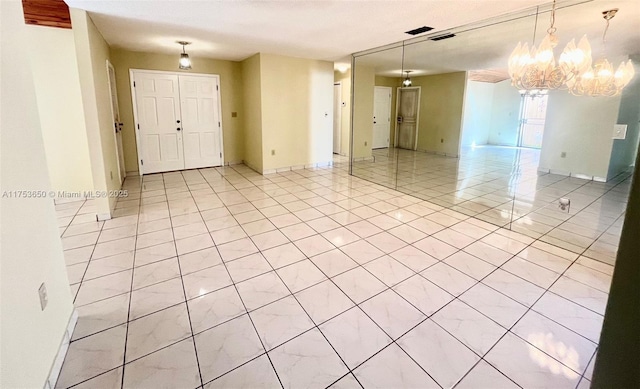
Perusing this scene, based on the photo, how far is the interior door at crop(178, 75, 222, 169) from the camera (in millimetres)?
6367

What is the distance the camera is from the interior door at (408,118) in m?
7.49

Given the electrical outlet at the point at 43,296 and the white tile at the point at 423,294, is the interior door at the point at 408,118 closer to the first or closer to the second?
the white tile at the point at 423,294

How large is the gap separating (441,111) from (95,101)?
6.84 metres

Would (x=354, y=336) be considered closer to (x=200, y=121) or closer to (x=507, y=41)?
(x=507, y=41)

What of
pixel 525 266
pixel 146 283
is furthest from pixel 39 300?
pixel 525 266

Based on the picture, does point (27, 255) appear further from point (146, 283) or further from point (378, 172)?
point (378, 172)

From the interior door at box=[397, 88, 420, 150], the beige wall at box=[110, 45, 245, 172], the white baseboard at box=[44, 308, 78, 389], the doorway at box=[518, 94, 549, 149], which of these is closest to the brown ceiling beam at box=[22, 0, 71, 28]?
the beige wall at box=[110, 45, 245, 172]

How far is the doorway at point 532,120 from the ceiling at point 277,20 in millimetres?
1137

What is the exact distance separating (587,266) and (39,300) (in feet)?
13.2

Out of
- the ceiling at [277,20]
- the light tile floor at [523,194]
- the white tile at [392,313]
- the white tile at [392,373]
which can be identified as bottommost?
the white tile at [392,373]

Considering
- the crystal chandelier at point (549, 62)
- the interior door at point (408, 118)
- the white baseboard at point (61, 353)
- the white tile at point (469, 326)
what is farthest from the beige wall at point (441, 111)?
the white baseboard at point (61, 353)

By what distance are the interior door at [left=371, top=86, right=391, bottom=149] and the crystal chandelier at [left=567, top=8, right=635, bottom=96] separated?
4867 mm

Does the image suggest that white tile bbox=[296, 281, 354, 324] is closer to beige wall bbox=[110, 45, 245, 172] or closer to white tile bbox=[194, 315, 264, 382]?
white tile bbox=[194, 315, 264, 382]

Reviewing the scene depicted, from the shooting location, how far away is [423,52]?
5102mm
